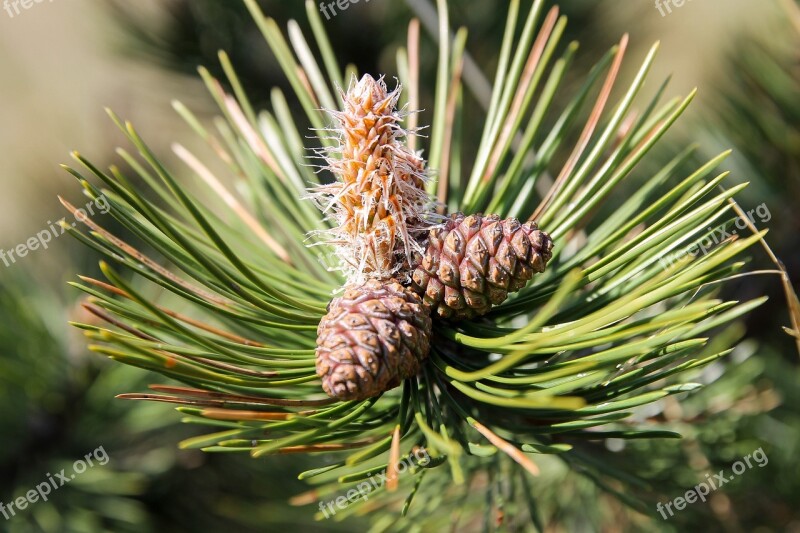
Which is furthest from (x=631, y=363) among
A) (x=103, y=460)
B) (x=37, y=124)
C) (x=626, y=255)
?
(x=37, y=124)

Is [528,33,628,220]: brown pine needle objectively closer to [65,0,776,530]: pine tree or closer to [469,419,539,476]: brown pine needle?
[65,0,776,530]: pine tree

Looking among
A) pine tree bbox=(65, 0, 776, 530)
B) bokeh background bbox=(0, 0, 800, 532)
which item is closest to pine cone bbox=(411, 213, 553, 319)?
pine tree bbox=(65, 0, 776, 530)

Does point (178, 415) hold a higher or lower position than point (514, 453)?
higher

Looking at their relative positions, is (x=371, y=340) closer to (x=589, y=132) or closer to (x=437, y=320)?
(x=437, y=320)

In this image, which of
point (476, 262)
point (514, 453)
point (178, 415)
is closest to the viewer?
point (514, 453)

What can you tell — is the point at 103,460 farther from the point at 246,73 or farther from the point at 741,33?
the point at 741,33

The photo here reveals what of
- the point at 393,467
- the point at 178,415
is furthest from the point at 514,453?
the point at 178,415

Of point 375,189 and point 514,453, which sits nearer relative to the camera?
point 514,453
